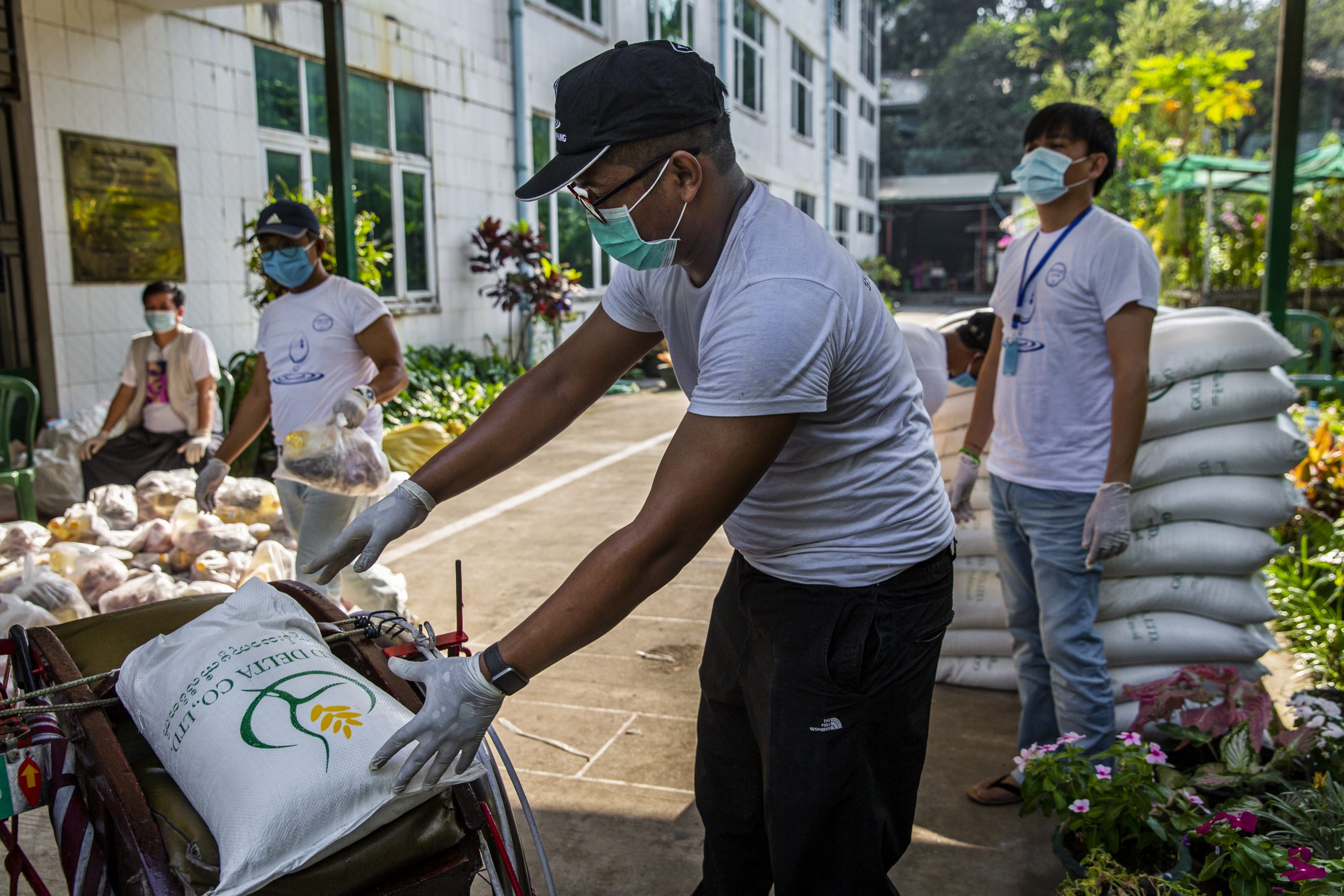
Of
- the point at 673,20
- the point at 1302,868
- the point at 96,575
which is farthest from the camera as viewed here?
the point at 673,20

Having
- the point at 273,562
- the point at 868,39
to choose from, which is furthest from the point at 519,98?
the point at 868,39

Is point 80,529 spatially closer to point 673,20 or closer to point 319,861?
point 319,861

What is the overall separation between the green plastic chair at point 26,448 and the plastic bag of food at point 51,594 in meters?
1.34

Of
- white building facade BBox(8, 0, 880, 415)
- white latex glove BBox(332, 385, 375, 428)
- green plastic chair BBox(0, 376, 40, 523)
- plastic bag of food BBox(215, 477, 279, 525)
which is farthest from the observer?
white building facade BBox(8, 0, 880, 415)

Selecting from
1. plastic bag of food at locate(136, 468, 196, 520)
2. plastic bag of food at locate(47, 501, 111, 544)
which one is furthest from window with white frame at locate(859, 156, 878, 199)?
plastic bag of food at locate(47, 501, 111, 544)

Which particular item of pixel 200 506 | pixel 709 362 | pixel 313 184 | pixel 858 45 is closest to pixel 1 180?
pixel 313 184

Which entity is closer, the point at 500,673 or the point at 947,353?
the point at 500,673

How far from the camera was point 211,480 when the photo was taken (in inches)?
149

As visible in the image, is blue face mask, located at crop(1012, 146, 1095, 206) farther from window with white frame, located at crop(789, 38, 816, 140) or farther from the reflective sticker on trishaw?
window with white frame, located at crop(789, 38, 816, 140)

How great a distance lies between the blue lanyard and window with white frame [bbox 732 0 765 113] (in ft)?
51.3

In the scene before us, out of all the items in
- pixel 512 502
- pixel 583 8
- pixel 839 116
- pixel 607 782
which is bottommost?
pixel 607 782

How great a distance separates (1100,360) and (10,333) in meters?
6.31

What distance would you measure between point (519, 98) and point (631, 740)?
32.0 feet

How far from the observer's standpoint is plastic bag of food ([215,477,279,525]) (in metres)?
5.39
